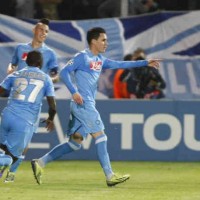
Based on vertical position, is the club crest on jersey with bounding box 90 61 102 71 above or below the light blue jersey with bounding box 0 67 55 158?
above

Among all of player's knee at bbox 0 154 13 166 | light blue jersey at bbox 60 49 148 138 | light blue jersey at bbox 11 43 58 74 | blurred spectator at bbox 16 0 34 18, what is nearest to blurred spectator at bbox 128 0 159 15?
blurred spectator at bbox 16 0 34 18

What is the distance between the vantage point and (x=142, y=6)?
19.1 meters

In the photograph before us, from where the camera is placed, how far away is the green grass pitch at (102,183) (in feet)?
36.1

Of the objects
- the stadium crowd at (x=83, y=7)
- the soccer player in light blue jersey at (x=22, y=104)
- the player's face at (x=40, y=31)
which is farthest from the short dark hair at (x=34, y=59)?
the stadium crowd at (x=83, y=7)

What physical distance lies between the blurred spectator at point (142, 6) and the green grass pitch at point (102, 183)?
3.75 meters

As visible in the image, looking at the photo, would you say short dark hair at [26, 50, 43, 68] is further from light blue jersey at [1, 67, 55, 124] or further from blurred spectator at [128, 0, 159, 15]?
blurred spectator at [128, 0, 159, 15]

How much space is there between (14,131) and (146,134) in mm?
4763

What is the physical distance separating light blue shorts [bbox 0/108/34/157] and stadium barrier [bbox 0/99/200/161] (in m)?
4.30

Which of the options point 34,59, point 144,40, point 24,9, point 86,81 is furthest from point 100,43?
point 24,9

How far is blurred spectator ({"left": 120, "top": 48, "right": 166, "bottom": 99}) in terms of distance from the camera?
57.9 ft

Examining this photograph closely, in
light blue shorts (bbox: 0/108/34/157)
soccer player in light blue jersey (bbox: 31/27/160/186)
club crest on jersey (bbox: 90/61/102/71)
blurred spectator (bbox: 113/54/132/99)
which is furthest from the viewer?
blurred spectator (bbox: 113/54/132/99)

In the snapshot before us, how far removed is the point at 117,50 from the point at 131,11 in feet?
4.64

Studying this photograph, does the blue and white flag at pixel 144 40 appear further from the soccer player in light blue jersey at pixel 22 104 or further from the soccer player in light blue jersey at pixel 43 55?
the soccer player in light blue jersey at pixel 22 104

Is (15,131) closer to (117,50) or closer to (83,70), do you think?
(83,70)
